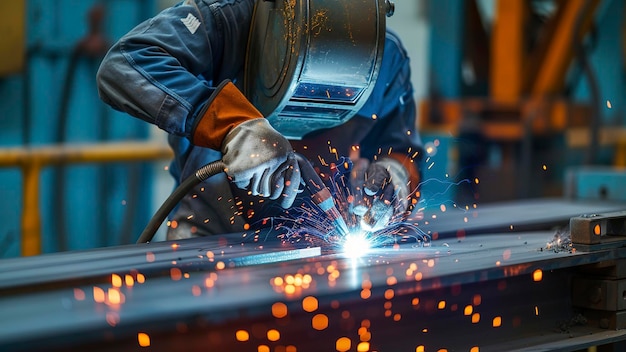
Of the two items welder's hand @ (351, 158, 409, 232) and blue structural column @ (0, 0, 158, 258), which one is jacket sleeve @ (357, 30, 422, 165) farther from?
blue structural column @ (0, 0, 158, 258)

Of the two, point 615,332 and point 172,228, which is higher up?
point 172,228

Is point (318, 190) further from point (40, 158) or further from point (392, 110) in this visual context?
point (40, 158)

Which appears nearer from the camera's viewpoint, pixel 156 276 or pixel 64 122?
pixel 156 276

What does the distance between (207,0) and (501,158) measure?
3172mm

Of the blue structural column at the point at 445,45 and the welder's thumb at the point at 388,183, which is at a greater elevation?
the blue structural column at the point at 445,45

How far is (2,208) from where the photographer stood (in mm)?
3707

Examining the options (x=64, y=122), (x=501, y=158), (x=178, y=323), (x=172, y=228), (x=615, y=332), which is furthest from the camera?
(x=501, y=158)

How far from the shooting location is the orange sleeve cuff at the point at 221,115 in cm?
168

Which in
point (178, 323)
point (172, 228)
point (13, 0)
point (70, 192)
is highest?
point (13, 0)

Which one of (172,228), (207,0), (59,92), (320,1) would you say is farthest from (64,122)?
(320,1)

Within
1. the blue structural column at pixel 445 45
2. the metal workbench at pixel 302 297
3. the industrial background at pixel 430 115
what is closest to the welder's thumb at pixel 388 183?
the metal workbench at pixel 302 297

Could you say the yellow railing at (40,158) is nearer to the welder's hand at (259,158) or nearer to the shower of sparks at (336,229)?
the shower of sparks at (336,229)

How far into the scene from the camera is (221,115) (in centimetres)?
168

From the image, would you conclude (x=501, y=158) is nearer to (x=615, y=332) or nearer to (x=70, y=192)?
(x=70, y=192)
